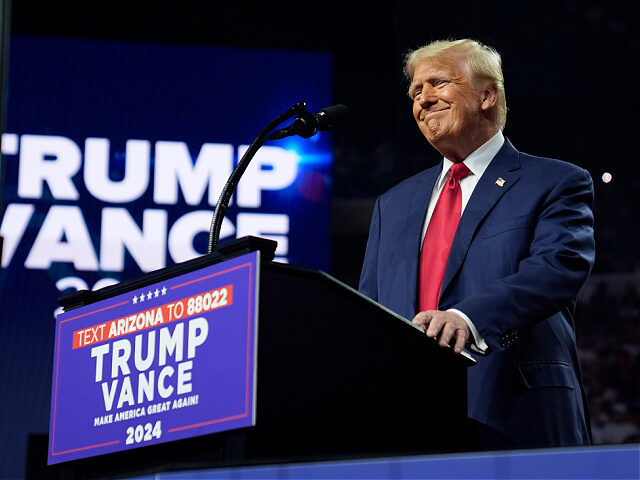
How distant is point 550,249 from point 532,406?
25 cm

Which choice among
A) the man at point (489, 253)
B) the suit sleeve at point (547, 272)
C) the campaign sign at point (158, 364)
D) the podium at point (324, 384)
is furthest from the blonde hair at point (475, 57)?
the campaign sign at point (158, 364)

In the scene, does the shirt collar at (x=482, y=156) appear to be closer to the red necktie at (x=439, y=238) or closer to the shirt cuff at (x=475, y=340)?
the red necktie at (x=439, y=238)

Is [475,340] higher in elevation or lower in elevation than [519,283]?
lower

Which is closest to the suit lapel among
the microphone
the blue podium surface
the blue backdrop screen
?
the microphone

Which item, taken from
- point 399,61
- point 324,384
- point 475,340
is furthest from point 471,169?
point 399,61

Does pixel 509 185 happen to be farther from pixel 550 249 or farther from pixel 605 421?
pixel 605 421

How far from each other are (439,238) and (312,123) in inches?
15.2

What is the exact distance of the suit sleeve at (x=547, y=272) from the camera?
5.26 ft

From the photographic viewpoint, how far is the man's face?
6.39 ft

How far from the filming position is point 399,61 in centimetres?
610

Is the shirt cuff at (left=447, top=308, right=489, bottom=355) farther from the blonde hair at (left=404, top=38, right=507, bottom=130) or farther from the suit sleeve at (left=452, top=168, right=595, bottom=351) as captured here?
the blonde hair at (left=404, top=38, right=507, bottom=130)

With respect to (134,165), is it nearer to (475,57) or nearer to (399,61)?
(399,61)

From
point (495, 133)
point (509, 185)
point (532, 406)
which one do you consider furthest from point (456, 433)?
point (495, 133)

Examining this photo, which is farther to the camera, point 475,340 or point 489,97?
point 489,97
